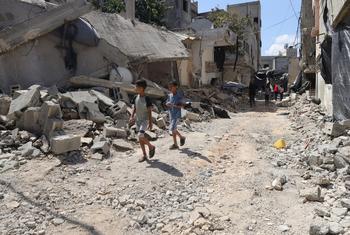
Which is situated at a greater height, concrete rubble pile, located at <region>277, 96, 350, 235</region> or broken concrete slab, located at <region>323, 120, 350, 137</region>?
broken concrete slab, located at <region>323, 120, 350, 137</region>

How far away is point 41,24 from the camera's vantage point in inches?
411

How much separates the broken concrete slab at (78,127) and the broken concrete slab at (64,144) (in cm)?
82

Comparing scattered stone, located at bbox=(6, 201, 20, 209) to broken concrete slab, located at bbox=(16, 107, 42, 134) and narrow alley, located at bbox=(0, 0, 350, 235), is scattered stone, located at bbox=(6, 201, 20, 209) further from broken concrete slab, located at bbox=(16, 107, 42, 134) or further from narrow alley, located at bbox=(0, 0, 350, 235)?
broken concrete slab, located at bbox=(16, 107, 42, 134)

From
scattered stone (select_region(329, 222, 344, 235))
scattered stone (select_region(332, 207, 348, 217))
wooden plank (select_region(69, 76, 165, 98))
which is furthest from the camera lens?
wooden plank (select_region(69, 76, 165, 98))

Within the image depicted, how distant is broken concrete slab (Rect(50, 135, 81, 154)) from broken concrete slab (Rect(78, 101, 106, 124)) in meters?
1.71

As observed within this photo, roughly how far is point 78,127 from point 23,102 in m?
1.23

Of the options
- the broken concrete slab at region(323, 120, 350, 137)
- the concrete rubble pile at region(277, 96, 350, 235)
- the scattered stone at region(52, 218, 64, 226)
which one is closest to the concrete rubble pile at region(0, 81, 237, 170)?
the scattered stone at region(52, 218, 64, 226)

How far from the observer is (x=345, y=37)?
322 inches

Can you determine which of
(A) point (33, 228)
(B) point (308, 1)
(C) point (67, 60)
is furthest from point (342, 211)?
(B) point (308, 1)

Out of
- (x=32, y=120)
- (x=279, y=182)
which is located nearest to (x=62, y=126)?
(x=32, y=120)

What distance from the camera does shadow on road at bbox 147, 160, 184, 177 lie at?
21.0ft

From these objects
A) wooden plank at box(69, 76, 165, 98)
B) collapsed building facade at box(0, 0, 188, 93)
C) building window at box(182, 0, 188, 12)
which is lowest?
wooden plank at box(69, 76, 165, 98)

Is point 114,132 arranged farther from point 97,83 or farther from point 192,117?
point 192,117

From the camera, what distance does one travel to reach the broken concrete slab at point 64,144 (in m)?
6.80
